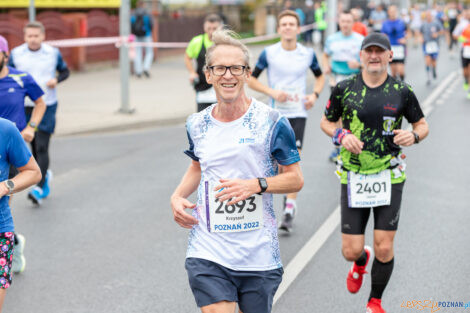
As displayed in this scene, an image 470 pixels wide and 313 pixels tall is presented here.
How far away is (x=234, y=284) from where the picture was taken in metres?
4.09

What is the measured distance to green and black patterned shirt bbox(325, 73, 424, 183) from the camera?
545 centimetres

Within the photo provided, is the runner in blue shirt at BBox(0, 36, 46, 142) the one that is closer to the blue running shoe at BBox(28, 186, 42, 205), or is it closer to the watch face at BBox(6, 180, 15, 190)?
the blue running shoe at BBox(28, 186, 42, 205)

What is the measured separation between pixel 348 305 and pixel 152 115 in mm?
10318

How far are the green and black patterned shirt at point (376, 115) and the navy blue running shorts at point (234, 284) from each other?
66.6 inches

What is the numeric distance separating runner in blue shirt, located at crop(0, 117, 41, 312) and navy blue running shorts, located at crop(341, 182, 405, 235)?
6.97 ft

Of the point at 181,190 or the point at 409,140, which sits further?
the point at 409,140

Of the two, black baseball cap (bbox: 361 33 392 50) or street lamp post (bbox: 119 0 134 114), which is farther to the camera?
street lamp post (bbox: 119 0 134 114)

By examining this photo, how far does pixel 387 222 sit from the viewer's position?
551 centimetres

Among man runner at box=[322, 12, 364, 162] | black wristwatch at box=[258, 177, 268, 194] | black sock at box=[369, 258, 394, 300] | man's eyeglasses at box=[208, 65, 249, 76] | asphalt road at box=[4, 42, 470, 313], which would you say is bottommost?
asphalt road at box=[4, 42, 470, 313]

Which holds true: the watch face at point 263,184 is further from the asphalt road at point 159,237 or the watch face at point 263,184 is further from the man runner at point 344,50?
the man runner at point 344,50

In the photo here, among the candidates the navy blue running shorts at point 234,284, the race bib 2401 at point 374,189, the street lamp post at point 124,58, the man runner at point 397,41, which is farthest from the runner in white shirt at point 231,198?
the man runner at point 397,41

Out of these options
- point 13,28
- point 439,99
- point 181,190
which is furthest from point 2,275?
point 13,28

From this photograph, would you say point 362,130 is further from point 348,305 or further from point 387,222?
point 348,305

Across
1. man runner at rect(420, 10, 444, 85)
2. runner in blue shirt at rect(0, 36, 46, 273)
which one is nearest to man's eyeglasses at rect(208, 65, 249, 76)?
runner in blue shirt at rect(0, 36, 46, 273)
